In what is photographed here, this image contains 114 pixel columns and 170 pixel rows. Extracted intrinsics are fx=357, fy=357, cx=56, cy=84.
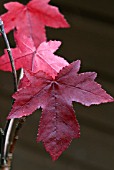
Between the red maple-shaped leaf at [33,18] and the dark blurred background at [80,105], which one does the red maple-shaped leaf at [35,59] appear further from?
the dark blurred background at [80,105]

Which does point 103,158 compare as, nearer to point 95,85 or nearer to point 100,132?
point 100,132

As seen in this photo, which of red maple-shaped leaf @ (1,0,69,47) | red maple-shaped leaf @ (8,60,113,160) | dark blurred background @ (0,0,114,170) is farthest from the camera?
dark blurred background @ (0,0,114,170)

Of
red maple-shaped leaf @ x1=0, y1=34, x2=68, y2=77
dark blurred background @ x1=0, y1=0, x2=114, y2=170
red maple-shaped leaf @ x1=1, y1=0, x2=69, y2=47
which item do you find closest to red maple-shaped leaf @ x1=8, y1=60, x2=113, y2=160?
red maple-shaped leaf @ x1=0, y1=34, x2=68, y2=77

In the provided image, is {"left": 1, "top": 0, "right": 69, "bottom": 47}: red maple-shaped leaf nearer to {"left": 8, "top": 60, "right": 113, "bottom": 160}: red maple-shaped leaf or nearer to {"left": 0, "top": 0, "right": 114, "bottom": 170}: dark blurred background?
{"left": 8, "top": 60, "right": 113, "bottom": 160}: red maple-shaped leaf

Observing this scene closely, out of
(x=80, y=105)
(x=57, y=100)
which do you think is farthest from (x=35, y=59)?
(x=80, y=105)

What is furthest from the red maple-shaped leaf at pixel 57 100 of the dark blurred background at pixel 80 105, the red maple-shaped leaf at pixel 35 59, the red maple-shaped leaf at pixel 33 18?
the dark blurred background at pixel 80 105

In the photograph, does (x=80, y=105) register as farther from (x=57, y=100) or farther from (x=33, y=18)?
(x=57, y=100)
